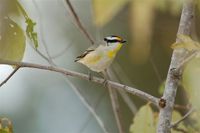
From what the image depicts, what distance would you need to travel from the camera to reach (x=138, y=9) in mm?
479

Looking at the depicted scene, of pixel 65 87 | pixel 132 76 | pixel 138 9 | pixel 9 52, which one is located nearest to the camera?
pixel 138 9

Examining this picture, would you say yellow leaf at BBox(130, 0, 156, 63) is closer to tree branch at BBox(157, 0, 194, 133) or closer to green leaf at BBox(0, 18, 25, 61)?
green leaf at BBox(0, 18, 25, 61)

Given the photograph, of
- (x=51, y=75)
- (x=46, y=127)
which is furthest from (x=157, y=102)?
(x=51, y=75)

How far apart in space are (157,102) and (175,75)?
6cm

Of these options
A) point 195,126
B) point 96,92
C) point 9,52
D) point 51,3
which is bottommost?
point 96,92

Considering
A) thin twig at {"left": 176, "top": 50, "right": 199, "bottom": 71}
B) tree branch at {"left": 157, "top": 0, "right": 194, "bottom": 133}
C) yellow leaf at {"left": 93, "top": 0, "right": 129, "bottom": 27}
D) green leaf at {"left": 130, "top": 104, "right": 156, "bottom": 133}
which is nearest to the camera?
yellow leaf at {"left": 93, "top": 0, "right": 129, "bottom": 27}

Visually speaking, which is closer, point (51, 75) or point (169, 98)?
point (169, 98)

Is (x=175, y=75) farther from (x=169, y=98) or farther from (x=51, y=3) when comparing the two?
(x=51, y=3)

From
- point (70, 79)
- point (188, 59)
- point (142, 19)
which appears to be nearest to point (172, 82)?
point (188, 59)

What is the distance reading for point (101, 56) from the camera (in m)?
1.26

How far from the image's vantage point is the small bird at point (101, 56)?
4.03ft

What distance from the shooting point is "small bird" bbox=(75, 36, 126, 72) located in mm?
1229

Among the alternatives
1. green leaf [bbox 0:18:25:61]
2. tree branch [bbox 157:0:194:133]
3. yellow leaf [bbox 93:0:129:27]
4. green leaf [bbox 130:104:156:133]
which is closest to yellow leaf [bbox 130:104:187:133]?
green leaf [bbox 130:104:156:133]

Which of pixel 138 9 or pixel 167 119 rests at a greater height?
pixel 138 9
